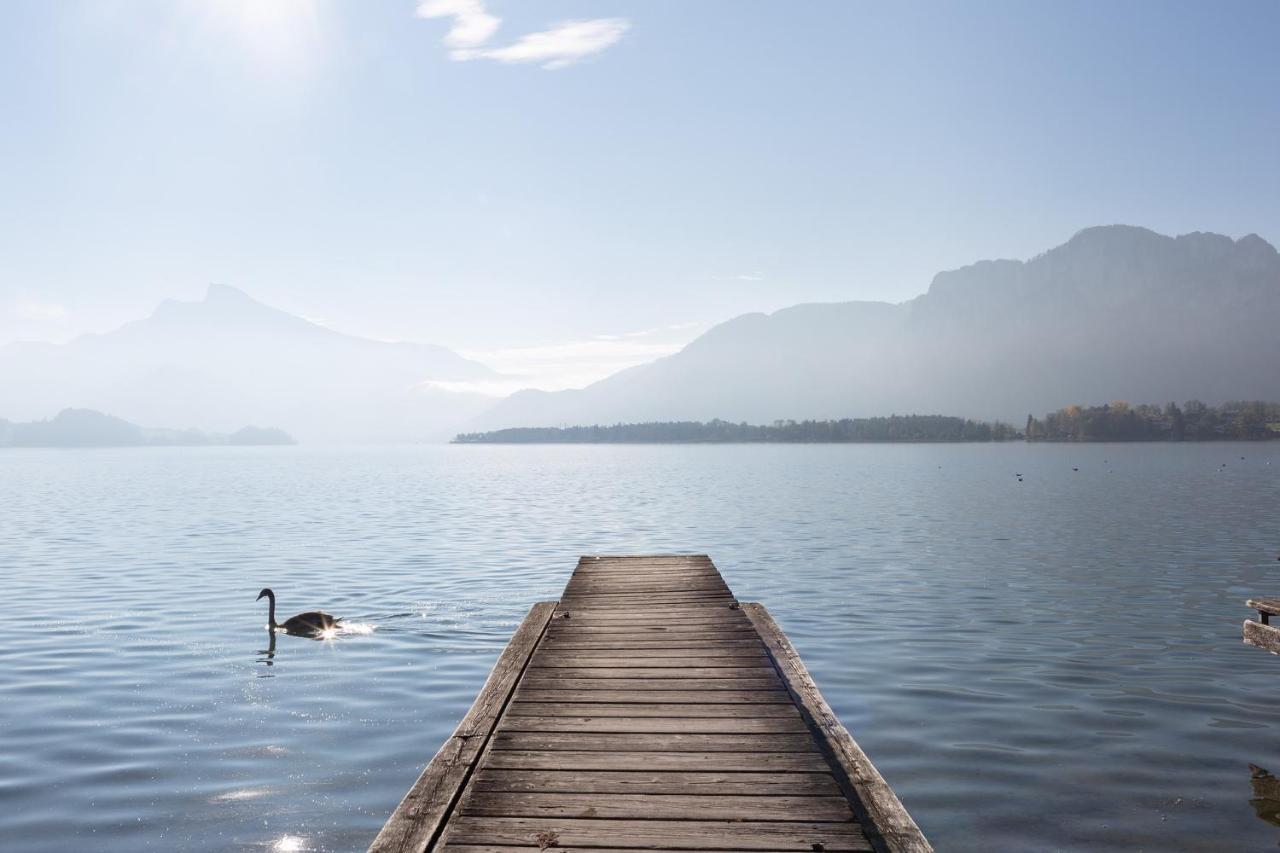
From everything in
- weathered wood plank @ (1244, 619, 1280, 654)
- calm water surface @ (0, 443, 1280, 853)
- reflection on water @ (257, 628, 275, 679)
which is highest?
weathered wood plank @ (1244, 619, 1280, 654)

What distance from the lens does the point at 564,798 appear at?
7324mm

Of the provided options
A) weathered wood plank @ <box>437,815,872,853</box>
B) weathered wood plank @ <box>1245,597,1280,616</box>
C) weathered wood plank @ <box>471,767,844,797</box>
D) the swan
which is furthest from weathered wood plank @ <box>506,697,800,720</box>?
the swan

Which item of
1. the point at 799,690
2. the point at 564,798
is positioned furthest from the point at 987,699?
the point at 564,798

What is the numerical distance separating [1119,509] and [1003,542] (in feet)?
74.7

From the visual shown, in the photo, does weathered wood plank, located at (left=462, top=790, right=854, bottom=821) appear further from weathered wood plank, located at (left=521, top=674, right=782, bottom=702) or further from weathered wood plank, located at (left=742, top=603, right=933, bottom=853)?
weathered wood plank, located at (left=521, top=674, right=782, bottom=702)

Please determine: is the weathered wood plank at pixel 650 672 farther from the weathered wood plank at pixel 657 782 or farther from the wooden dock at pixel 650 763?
the weathered wood plank at pixel 657 782

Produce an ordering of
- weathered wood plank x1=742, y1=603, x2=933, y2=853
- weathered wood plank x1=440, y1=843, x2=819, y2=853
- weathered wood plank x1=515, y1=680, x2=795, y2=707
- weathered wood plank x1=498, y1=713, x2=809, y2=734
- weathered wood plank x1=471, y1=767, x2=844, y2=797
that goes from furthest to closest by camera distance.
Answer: weathered wood plank x1=515, y1=680, x2=795, y2=707 < weathered wood plank x1=498, y1=713, x2=809, y2=734 < weathered wood plank x1=471, y1=767, x2=844, y2=797 < weathered wood plank x1=742, y1=603, x2=933, y2=853 < weathered wood plank x1=440, y1=843, x2=819, y2=853

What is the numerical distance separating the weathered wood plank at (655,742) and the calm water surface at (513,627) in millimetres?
2768

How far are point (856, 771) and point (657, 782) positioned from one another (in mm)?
1780

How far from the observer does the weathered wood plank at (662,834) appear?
254 inches

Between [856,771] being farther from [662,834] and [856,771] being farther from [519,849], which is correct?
[519,849]

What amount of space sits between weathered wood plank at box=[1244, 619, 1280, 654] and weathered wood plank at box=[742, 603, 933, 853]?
8.44 metres

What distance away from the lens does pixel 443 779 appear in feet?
25.7

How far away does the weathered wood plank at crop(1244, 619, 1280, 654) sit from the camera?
14703mm
